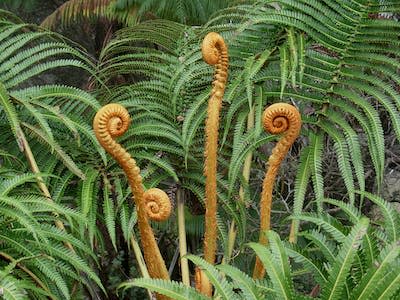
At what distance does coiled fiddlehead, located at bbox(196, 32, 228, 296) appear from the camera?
1.41 metres

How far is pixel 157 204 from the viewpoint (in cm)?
140

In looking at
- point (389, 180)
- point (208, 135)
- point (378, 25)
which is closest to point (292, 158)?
point (389, 180)

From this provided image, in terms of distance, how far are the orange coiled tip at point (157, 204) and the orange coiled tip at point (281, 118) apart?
0.28 m

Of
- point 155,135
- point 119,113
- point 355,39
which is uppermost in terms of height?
point 355,39

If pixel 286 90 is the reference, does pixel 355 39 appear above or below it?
above

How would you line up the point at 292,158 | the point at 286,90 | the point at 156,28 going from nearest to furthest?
the point at 286,90 < the point at 156,28 < the point at 292,158

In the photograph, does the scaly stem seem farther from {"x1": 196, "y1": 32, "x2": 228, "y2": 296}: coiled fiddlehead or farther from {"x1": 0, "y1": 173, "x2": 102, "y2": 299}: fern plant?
{"x1": 0, "y1": 173, "x2": 102, "y2": 299}: fern plant

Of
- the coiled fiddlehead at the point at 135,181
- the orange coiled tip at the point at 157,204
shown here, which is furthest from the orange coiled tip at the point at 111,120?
the orange coiled tip at the point at 157,204

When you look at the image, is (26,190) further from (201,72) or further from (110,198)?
(201,72)

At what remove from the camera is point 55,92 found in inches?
69.2

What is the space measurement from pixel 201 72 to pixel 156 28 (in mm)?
400

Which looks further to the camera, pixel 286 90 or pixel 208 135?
pixel 286 90

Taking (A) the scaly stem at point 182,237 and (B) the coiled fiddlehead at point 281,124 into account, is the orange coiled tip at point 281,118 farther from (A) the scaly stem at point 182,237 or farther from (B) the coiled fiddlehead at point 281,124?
(A) the scaly stem at point 182,237

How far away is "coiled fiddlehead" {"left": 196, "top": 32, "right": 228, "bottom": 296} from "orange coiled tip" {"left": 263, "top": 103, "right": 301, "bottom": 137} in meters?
0.16
